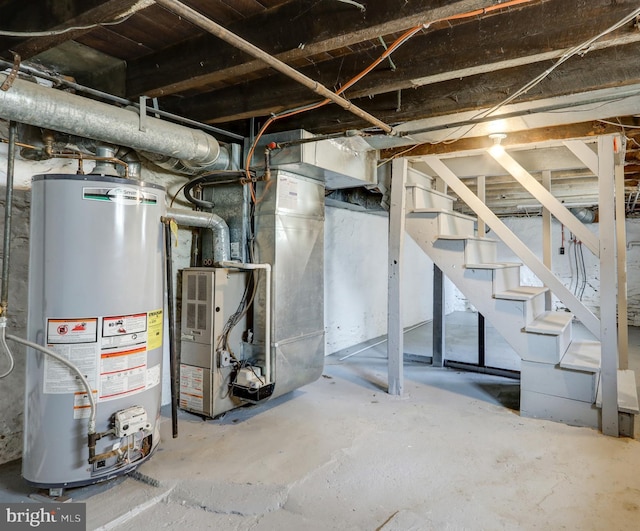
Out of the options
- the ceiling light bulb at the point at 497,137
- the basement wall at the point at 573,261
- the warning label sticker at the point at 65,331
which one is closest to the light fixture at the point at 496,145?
the ceiling light bulb at the point at 497,137

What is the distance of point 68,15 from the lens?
148 cm

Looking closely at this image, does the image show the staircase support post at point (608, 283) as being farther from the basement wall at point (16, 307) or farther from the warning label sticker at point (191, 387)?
the basement wall at point (16, 307)

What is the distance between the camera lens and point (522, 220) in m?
7.44

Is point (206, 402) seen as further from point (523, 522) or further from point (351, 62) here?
point (351, 62)

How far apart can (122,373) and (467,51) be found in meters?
2.10

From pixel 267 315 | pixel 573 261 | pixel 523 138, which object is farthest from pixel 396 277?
pixel 573 261

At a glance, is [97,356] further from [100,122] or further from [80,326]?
[100,122]

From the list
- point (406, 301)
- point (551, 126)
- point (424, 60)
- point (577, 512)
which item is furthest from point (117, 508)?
point (406, 301)

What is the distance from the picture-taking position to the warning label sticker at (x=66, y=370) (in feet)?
5.58

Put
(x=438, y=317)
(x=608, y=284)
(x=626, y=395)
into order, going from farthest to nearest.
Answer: (x=438, y=317), (x=626, y=395), (x=608, y=284)

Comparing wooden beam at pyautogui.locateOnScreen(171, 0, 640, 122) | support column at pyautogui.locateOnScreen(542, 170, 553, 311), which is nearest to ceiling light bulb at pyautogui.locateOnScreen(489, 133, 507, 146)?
support column at pyautogui.locateOnScreen(542, 170, 553, 311)

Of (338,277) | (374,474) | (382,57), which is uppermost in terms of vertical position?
(382,57)

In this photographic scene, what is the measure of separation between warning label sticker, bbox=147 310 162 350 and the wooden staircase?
2093 millimetres

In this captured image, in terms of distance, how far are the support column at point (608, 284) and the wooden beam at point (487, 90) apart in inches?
31.0
